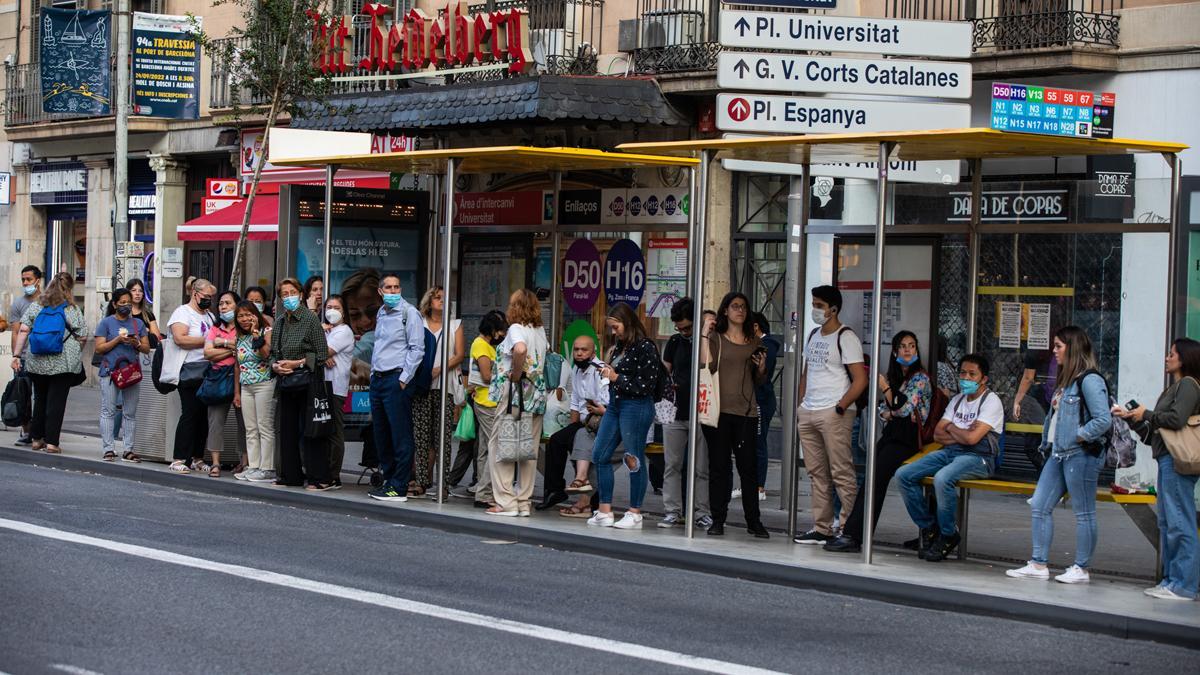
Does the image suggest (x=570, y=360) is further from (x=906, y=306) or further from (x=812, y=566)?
(x=812, y=566)

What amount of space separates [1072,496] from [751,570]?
82.4 inches

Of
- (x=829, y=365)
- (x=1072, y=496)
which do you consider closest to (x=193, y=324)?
(x=829, y=365)

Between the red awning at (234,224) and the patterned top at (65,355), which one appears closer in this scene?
the patterned top at (65,355)

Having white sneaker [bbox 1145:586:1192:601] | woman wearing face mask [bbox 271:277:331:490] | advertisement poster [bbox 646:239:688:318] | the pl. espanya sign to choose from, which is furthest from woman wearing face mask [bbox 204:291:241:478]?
white sneaker [bbox 1145:586:1192:601]

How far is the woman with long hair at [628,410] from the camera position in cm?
1248

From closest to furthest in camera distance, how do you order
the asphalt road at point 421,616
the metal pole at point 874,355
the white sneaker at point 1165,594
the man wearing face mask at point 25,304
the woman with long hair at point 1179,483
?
the asphalt road at point 421,616 < the woman with long hair at point 1179,483 < the white sneaker at point 1165,594 < the metal pole at point 874,355 < the man wearing face mask at point 25,304

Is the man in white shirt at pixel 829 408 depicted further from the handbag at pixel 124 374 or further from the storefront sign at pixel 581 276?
the handbag at pixel 124 374

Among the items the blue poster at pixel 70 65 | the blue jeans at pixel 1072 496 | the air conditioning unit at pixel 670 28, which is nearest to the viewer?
the blue jeans at pixel 1072 496

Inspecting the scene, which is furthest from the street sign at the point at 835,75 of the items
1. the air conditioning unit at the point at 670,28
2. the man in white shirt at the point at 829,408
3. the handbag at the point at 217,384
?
the air conditioning unit at the point at 670,28

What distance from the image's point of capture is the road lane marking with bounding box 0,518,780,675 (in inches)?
313

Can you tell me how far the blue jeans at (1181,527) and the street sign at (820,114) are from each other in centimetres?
342

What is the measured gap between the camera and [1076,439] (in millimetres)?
10438

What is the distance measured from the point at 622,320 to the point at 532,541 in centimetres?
179

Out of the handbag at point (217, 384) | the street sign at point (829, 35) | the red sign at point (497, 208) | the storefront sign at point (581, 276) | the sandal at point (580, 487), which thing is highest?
the street sign at point (829, 35)
